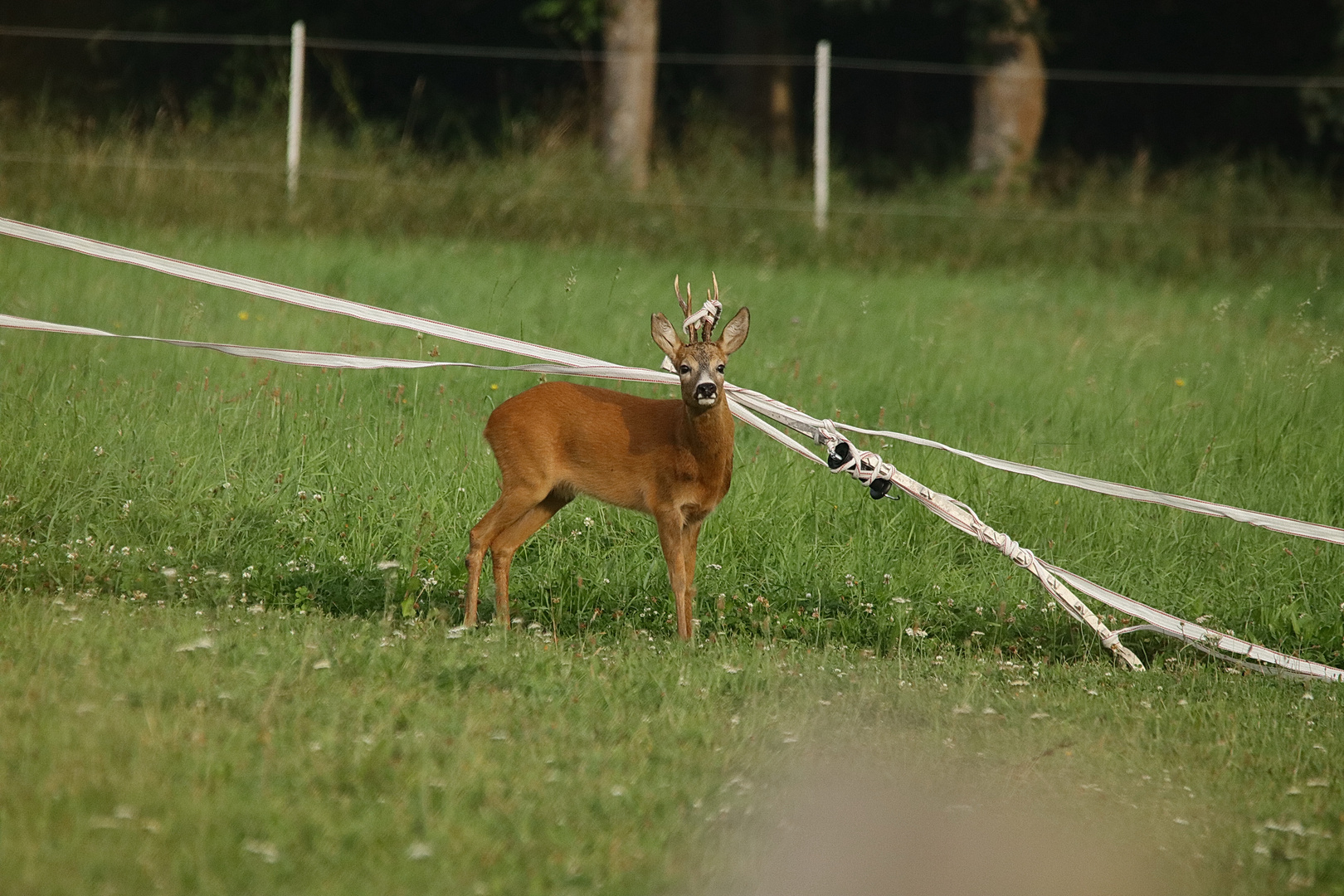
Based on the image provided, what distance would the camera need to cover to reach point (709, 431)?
5551 mm

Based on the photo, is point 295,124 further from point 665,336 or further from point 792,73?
point 792,73

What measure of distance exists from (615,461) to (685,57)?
40.3ft

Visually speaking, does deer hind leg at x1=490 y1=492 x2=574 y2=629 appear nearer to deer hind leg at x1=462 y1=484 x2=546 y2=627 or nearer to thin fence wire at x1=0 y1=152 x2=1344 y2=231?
deer hind leg at x1=462 y1=484 x2=546 y2=627

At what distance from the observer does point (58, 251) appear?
1097cm

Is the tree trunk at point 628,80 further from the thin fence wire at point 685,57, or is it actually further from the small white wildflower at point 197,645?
the small white wildflower at point 197,645

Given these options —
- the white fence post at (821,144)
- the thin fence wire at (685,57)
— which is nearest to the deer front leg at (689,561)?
the white fence post at (821,144)

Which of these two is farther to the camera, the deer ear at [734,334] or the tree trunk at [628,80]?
the tree trunk at [628,80]

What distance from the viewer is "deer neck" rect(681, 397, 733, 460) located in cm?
552

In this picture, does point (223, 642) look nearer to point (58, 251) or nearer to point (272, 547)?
point (272, 547)

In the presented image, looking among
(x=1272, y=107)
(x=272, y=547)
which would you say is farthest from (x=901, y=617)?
(x=1272, y=107)

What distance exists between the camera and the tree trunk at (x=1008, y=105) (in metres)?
16.7

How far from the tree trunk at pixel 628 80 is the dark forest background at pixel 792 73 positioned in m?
1.17

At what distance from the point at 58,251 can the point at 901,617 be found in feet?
23.6

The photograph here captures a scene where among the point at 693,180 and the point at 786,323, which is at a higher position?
the point at 693,180
